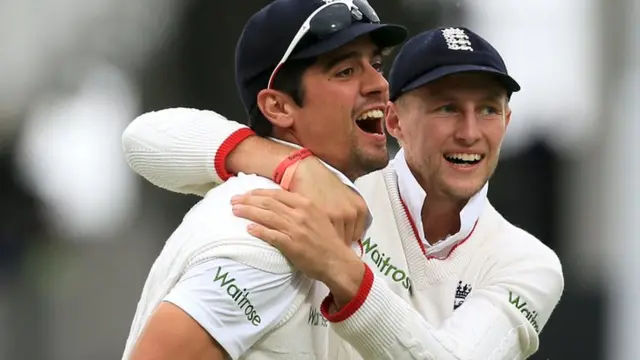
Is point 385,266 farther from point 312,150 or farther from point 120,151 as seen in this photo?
point 120,151

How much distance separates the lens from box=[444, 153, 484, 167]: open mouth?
275 centimetres

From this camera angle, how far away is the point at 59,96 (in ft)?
22.0

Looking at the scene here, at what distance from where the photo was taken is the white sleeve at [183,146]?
8.15 ft

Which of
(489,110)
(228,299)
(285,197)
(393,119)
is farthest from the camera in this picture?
(393,119)

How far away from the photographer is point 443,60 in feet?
8.87

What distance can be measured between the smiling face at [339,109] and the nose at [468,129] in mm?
250

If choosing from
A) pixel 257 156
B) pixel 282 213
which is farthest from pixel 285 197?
pixel 257 156

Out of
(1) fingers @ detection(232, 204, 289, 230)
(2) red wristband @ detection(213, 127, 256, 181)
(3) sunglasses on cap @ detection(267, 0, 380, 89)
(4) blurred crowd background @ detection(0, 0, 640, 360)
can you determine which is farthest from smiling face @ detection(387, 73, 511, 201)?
(4) blurred crowd background @ detection(0, 0, 640, 360)

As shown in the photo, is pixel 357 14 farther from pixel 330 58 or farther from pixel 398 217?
pixel 398 217

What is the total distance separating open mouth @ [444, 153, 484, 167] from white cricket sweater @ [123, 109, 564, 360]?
14 cm

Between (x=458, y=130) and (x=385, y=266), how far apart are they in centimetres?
31

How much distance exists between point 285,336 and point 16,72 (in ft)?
16.4

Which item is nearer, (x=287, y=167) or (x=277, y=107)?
(x=287, y=167)

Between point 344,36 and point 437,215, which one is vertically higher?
point 344,36
